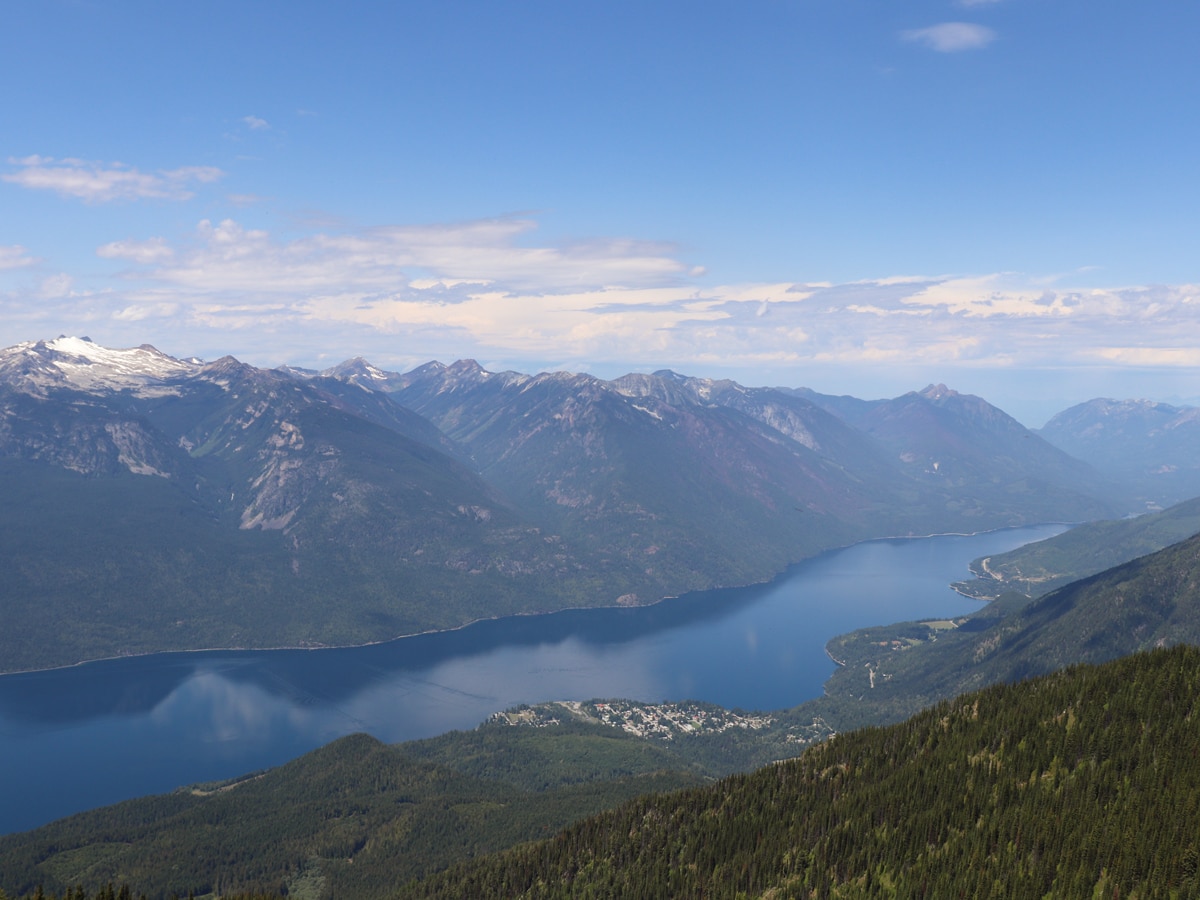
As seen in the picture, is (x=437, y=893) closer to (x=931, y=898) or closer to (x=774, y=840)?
(x=774, y=840)

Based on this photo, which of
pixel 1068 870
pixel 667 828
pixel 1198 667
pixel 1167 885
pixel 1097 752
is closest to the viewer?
pixel 1167 885

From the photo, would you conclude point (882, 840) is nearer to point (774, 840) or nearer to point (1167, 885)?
point (774, 840)

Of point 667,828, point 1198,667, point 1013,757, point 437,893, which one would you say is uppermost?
point 1198,667

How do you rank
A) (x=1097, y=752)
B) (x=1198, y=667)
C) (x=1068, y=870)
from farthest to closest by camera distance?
(x=1198, y=667) → (x=1097, y=752) → (x=1068, y=870)

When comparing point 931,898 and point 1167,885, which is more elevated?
point 1167,885

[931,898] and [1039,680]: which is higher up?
[1039,680]

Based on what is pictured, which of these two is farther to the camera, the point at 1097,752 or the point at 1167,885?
the point at 1097,752

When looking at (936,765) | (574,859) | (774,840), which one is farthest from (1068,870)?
(574,859)

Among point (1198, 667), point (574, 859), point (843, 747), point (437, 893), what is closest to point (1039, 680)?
point (1198, 667)

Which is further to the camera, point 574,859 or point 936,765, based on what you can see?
point 574,859
